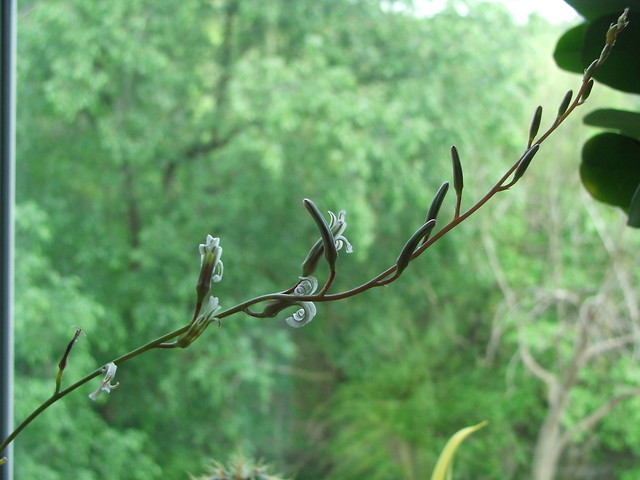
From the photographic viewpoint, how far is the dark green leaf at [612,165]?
429 millimetres

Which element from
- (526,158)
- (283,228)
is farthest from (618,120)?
(283,228)

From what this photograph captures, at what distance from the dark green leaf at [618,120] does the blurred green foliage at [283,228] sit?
1.94m

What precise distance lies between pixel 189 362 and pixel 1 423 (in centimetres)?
194

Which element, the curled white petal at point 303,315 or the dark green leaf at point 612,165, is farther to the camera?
the dark green leaf at point 612,165

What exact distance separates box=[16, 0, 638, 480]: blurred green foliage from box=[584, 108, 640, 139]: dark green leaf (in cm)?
194

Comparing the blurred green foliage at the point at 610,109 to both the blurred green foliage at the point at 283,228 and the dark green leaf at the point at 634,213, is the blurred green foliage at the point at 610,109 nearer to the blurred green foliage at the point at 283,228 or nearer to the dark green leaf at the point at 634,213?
the dark green leaf at the point at 634,213

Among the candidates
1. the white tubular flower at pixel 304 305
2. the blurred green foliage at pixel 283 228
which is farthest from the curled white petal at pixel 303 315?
the blurred green foliage at pixel 283 228

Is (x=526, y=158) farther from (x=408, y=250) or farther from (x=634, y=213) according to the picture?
(x=634, y=213)

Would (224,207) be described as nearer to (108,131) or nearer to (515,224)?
(108,131)

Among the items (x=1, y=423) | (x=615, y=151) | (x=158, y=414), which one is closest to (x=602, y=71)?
(x=615, y=151)

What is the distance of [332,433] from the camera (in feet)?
9.85

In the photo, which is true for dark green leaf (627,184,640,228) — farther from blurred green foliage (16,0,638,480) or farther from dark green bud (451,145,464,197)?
blurred green foliage (16,0,638,480)

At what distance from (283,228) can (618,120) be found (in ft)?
7.67

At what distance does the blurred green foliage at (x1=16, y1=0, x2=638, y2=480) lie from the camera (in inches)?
96.3
